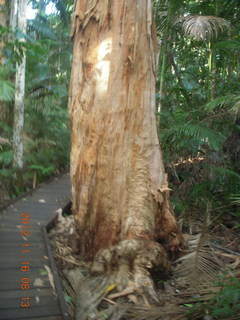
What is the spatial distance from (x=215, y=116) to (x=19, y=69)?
6006 millimetres

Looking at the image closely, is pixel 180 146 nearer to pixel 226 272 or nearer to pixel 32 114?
pixel 226 272

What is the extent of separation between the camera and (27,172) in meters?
9.80

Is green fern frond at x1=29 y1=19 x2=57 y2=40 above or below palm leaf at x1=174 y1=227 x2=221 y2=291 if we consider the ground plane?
above

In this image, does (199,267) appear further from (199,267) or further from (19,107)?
(19,107)

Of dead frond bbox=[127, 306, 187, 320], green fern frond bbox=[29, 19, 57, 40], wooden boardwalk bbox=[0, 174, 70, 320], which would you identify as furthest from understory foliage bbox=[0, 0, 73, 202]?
dead frond bbox=[127, 306, 187, 320]

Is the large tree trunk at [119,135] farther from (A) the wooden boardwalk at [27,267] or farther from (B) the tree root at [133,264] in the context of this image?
(A) the wooden boardwalk at [27,267]

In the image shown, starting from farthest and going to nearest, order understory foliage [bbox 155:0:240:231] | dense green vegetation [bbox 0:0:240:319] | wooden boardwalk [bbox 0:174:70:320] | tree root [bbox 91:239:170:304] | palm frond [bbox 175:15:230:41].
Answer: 1. understory foliage [bbox 155:0:240:231]
2. palm frond [bbox 175:15:230:41]
3. dense green vegetation [bbox 0:0:240:319]
4. tree root [bbox 91:239:170:304]
5. wooden boardwalk [bbox 0:174:70:320]

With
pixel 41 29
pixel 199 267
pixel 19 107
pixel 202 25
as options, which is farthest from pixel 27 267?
pixel 41 29

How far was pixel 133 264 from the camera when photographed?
12.6 feet

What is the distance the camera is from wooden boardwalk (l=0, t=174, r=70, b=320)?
319cm

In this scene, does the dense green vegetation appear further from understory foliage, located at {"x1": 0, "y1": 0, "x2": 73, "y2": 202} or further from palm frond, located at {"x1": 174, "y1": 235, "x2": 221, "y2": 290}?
palm frond, located at {"x1": 174, "y1": 235, "x2": 221, "y2": 290}
